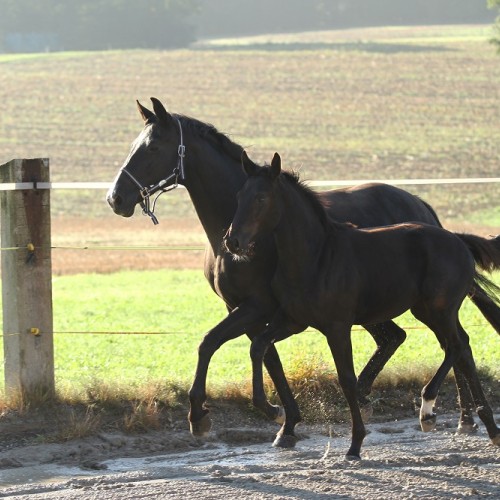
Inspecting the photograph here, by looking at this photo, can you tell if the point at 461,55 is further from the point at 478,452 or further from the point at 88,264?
the point at 478,452

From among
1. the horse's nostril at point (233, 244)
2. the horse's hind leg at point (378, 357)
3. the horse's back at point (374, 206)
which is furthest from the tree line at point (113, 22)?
the horse's nostril at point (233, 244)

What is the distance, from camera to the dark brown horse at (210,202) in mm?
6766

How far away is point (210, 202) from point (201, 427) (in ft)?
4.84

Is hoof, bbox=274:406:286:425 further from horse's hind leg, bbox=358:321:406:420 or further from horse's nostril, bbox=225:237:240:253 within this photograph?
horse's nostril, bbox=225:237:240:253

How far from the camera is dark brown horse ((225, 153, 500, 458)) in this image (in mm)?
6441

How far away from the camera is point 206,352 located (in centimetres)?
670

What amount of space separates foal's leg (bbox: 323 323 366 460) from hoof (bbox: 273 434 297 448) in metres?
0.53

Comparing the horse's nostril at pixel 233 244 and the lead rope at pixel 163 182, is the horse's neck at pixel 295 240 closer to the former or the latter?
the horse's nostril at pixel 233 244

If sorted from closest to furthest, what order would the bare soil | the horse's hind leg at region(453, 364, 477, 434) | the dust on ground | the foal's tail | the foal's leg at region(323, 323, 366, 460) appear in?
the dust on ground → the foal's leg at region(323, 323, 366, 460) → the horse's hind leg at region(453, 364, 477, 434) → the foal's tail → the bare soil

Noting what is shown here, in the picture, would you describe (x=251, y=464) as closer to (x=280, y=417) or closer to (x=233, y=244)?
(x=280, y=417)

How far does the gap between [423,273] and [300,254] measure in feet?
3.04

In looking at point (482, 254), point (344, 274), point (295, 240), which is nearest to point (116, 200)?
point (295, 240)

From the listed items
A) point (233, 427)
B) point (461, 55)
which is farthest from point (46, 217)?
point (461, 55)

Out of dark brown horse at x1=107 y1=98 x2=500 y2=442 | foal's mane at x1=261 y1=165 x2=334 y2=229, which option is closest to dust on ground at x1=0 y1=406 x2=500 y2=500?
dark brown horse at x1=107 y1=98 x2=500 y2=442
